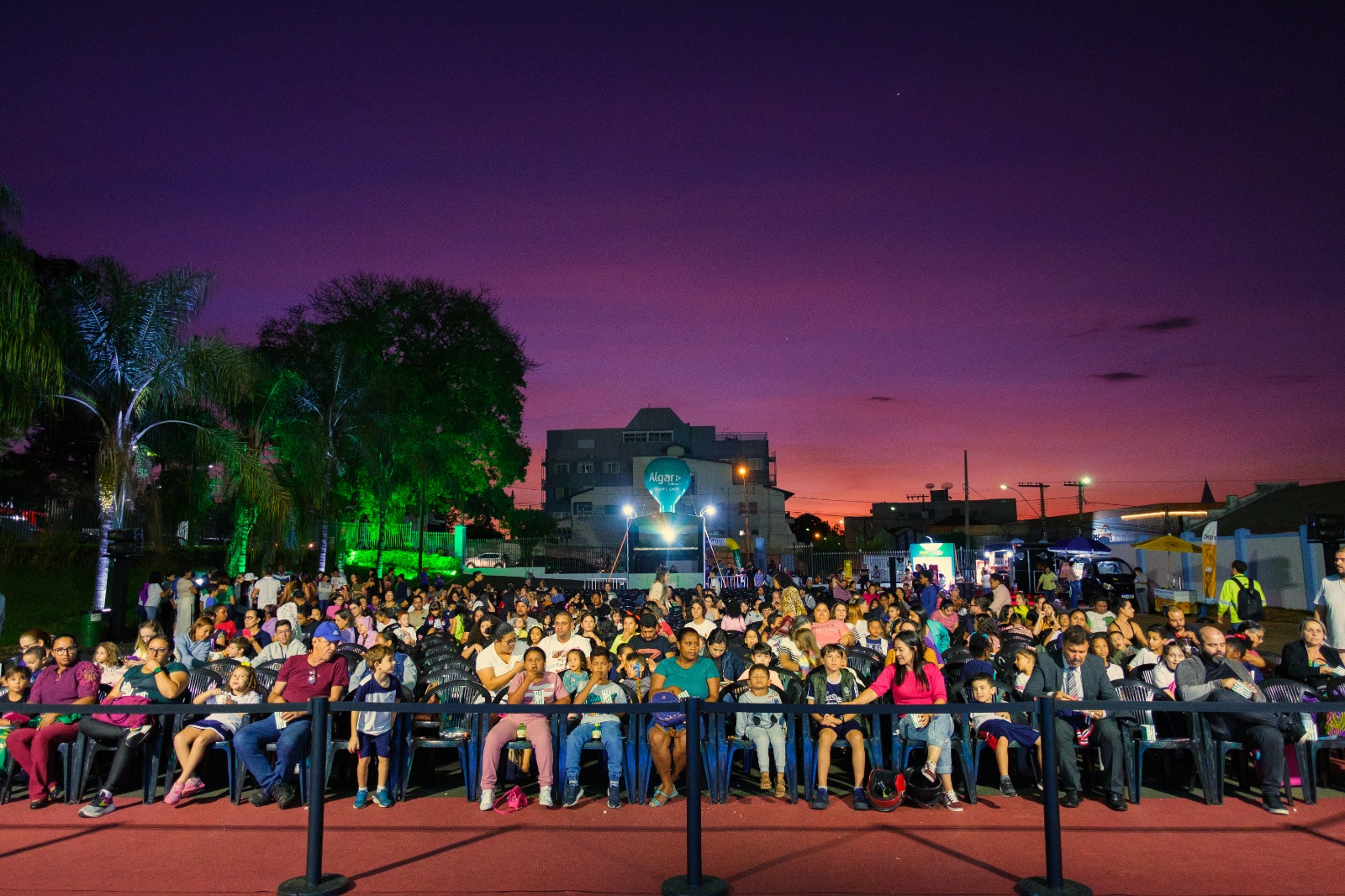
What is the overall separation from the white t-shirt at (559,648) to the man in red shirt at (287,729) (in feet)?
7.54

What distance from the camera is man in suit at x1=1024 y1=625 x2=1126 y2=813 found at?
6.81m

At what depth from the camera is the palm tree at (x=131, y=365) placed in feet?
57.6

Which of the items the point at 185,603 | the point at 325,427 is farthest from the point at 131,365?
the point at 325,427

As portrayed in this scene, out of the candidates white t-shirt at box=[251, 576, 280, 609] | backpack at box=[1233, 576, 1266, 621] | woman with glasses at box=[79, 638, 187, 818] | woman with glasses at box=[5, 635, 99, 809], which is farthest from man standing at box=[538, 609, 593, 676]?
backpack at box=[1233, 576, 1266, 621]

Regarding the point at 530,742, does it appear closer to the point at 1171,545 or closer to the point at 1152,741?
the point at 1152,741

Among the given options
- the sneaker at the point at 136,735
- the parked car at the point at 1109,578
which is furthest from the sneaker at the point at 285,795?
the parked car at the point at 1109,578

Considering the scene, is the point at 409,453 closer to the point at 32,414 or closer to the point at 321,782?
the point at 32,414

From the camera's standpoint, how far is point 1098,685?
Result: 24.9 ft

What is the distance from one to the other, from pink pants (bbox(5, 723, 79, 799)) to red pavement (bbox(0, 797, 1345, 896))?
0.88ft

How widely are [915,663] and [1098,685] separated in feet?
5.01

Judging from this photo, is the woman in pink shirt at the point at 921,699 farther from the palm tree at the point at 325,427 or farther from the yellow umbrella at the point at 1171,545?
the yellow umbrella at the point at 1171,545

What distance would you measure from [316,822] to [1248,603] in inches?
482

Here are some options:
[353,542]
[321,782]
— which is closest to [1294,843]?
[321,782]

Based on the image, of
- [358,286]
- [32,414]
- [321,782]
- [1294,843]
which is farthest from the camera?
[358,286]
